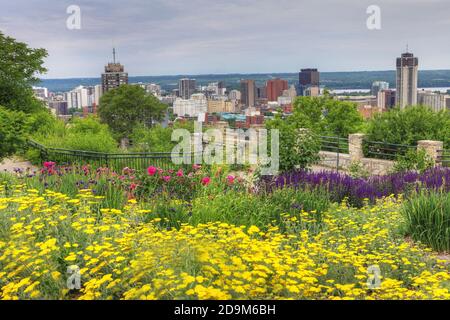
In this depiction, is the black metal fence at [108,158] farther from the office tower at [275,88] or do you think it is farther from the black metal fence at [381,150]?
the office tower at [275,88]

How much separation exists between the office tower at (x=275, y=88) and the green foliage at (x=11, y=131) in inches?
1416

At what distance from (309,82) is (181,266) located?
36.6 metres

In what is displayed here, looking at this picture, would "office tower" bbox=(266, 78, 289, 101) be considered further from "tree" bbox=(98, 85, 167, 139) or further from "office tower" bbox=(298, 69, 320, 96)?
"tree" bbox=(98, 85, 167, 139)

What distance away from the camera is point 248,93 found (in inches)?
1858

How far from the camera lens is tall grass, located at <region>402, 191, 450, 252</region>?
269 inches

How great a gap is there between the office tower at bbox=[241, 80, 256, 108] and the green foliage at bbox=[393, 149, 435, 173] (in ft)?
99.5

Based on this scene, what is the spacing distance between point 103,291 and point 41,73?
24.1 metres

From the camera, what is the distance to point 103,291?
4312 mm

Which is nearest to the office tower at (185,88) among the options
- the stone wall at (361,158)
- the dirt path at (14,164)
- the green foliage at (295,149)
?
the dirt path at (14,164)

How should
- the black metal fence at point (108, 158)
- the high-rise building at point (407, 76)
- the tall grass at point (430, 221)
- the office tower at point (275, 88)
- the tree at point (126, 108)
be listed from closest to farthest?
the tall grass at point (430, 221) < the black metal fence at point (108, 158) < the high-rise building at point (407, 76) < the office tower at point (275, 88) < the tree at point (126, 108)

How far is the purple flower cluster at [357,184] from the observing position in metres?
9.74

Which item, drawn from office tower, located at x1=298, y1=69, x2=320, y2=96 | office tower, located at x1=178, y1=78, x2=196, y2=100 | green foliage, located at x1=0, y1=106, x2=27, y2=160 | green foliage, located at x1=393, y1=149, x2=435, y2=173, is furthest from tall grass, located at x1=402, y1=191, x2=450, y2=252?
office tower, located at x1=178, y1=78, x2=196, y2=100
